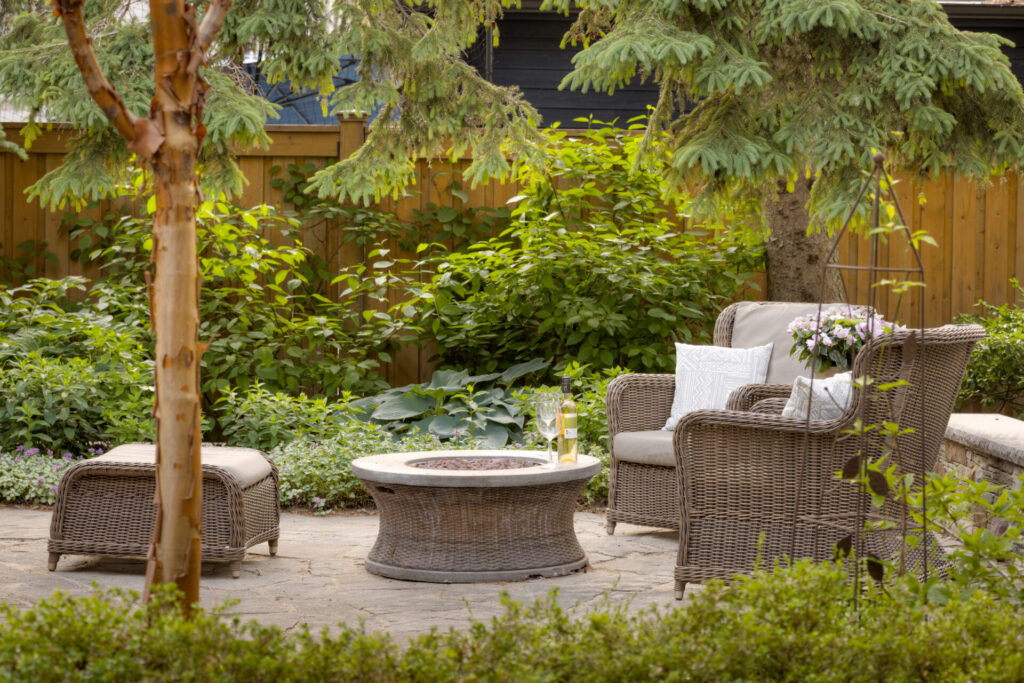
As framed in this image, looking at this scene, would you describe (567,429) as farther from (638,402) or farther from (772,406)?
(638,402)

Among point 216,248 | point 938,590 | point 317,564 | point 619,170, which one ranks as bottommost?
point 317,564

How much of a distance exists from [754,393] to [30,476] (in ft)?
10.5

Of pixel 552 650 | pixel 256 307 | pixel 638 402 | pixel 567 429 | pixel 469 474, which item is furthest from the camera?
pixel 256 307

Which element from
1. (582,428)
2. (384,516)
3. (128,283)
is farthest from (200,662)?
(128,283)

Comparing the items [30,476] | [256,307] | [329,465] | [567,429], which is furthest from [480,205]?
[567,429]

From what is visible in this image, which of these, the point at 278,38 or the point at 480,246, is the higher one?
the point at 278,38

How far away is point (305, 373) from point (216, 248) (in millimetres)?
873

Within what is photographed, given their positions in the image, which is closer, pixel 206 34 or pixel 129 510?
pixel 206 34

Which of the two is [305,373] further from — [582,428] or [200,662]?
[200,662]

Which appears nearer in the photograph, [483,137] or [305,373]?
[483,137]

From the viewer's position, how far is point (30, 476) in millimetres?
4848

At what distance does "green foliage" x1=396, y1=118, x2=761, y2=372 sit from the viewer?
19.4 ft

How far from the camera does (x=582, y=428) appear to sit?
5.37 meters

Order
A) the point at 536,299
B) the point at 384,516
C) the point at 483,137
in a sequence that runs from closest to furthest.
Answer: the point at 384,516
the point at 483,137
the point at 536,299
